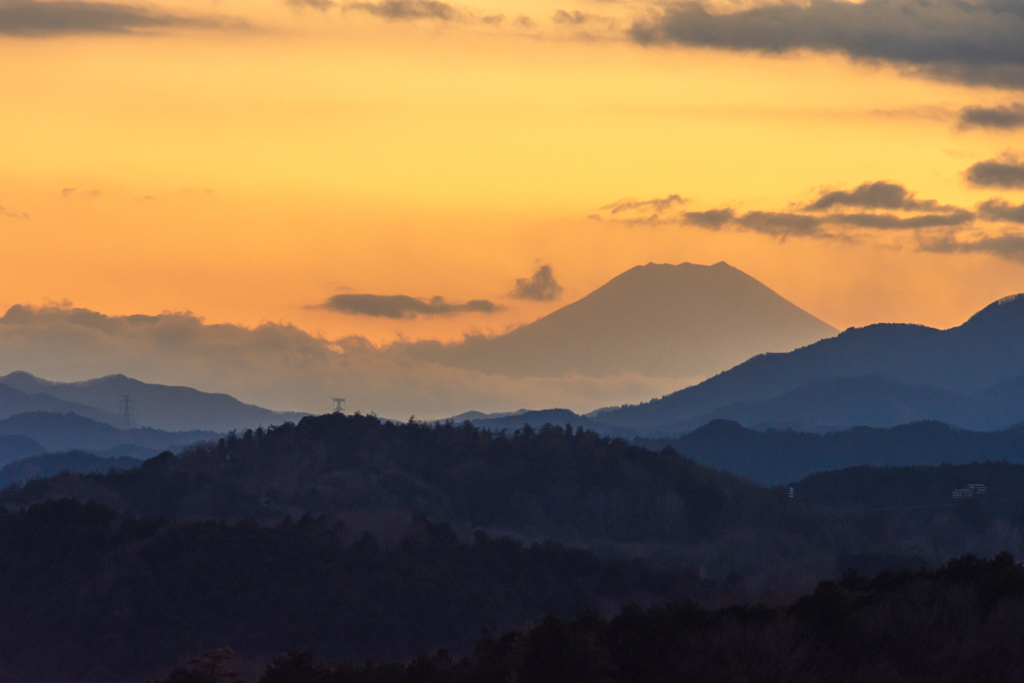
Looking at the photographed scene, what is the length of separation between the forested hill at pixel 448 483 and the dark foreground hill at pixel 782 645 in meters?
102

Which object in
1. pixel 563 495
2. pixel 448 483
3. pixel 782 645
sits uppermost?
pixel 448 483

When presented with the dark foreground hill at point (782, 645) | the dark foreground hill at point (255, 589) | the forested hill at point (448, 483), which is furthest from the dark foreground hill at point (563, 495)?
the dark foreground hill at point (782, 645)

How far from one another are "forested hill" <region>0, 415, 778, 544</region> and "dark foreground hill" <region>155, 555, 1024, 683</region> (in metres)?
102

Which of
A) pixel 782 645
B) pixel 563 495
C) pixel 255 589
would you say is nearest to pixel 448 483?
pixel 563 495

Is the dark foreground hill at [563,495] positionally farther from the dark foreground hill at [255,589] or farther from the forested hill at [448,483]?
the dark foreground hill at [255,589]

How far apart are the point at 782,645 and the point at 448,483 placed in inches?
5212

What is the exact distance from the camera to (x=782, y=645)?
5653 cm

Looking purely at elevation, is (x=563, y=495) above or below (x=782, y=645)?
above

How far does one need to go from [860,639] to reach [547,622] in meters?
13.9

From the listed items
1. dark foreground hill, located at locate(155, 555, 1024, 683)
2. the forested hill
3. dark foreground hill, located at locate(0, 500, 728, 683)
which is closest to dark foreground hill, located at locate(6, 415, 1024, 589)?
the forested hill

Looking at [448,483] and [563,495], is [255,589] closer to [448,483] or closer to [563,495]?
[448,483]

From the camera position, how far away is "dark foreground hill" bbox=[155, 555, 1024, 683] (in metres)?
54.9

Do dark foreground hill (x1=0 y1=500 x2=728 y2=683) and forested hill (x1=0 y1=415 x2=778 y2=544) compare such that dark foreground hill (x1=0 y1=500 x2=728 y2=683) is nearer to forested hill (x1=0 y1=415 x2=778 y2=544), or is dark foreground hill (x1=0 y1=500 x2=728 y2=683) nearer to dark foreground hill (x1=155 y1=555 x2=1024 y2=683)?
forested hill (x1=0 y1=415 x2=778 y2=544)

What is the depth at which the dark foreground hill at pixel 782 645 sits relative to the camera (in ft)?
180
